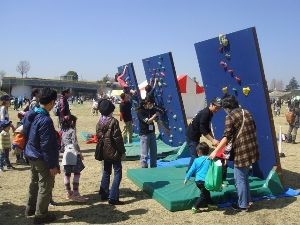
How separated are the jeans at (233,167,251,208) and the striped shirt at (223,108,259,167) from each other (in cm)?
12

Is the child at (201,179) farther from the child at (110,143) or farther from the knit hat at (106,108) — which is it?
the knit hat at (106,108)

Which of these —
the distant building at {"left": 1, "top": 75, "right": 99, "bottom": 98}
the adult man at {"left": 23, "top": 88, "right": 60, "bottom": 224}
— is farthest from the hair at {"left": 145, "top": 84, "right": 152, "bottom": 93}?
the distant building at {"left": 1, "top": 75, "right": 99, "bottom": 98}

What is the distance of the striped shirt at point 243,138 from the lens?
20.4ft

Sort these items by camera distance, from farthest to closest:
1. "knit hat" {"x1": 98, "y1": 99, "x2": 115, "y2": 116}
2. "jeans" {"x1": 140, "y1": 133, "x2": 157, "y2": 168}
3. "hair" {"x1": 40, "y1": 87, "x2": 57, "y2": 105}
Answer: "jeans" {"x1": 140, "y1": 133, "x2": 157, "y2": 168} < "knit hat" {"x1": 98, "y1": 99, "x2": 115, "y2": 116} < "hair" {"x1": 40, "y1": 87, "x2": 57, "y2": 105}

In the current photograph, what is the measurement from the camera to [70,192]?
7.38 metres

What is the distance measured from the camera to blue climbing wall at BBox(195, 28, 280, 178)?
7133mm

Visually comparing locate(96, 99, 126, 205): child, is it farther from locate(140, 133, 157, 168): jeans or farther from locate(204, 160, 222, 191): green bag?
locate(140, 133, 157, 168): jeans

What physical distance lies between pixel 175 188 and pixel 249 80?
2.40 meters

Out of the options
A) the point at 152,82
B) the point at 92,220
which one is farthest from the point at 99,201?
the point at 152,82

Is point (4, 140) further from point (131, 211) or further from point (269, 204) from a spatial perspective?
point (269, 204)

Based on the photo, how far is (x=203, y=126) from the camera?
7.30 m

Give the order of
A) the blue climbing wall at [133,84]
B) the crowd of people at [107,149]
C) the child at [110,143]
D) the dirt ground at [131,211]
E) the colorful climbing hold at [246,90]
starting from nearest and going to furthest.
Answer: the crowd of people at [107,149]
the dirt ground at [131,211]
the child at [110,143]
the colorful climbing hold at [246,90]
the blue climbing wall at [133,84]

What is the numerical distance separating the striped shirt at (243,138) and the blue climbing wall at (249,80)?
1048 mm

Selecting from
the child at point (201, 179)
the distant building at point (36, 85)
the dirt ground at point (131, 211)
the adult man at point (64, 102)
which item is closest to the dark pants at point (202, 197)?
the child at point (201, 179)
